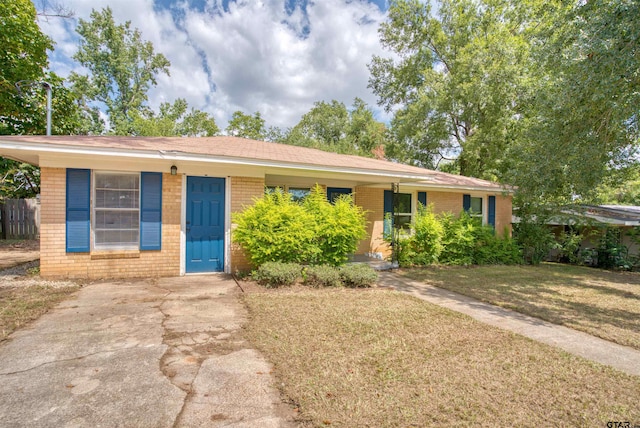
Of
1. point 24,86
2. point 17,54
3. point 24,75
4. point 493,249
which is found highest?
point 17,54

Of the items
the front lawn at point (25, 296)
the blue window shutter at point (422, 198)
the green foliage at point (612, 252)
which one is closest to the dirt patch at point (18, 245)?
the front lawn at point (25, 296)

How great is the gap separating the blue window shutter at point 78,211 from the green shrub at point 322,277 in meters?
4.58

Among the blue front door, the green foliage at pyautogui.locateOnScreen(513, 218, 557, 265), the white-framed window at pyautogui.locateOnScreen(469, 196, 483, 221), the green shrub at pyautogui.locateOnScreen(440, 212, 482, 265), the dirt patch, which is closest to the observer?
the blue front door

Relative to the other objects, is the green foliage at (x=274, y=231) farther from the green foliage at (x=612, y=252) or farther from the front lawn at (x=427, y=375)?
the green foliage at (x=612, y=252)

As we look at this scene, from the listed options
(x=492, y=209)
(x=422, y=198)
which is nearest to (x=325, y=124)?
(x=492, y=209)

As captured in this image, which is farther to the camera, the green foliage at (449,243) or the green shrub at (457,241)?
the green shrub at (457,241)

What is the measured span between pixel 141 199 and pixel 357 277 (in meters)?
4.95

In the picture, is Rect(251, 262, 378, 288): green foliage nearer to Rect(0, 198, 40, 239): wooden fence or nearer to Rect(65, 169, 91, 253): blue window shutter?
Rect(65, 169, 91, 253): blue window shutter

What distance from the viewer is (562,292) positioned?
22.9 feet

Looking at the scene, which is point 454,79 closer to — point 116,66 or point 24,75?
point 24,75

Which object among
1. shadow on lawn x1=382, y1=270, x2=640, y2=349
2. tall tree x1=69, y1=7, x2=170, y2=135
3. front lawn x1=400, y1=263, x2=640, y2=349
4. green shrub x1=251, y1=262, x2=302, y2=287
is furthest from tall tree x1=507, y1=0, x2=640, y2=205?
tall tree x1=69, y1=7, x2=170, y2=135

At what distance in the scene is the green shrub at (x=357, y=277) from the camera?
675 centimetres

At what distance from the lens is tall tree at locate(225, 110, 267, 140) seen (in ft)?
99.6

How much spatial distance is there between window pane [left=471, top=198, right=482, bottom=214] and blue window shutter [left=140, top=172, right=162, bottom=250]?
10852mm
